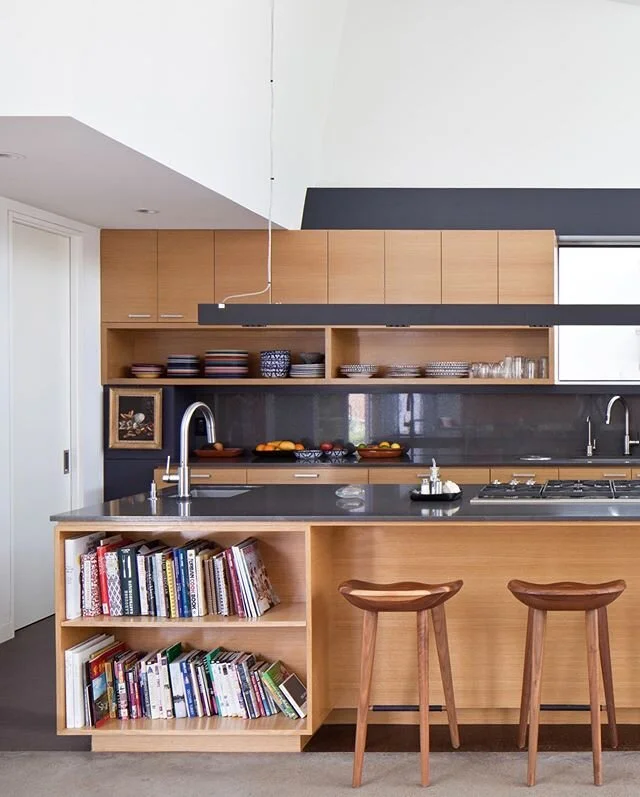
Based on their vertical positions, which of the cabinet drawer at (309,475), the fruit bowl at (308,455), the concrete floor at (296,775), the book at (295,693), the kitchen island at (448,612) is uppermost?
the fruit bowl at (308,455)

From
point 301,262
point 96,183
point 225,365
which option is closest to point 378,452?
point 225,365

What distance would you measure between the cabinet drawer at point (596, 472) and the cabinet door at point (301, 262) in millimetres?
1931

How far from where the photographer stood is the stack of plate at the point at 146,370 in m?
7.02

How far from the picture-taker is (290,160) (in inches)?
252

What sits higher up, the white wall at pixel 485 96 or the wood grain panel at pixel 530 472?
the white wall at pixel 485 96

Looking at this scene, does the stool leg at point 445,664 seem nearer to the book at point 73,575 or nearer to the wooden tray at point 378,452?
the book at point 73,575

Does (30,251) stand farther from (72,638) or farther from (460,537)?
(460,537)

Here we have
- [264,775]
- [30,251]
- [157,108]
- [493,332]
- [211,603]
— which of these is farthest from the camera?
[493,332]

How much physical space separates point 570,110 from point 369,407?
245 centimetres

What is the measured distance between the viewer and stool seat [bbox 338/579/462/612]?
12.0 ft

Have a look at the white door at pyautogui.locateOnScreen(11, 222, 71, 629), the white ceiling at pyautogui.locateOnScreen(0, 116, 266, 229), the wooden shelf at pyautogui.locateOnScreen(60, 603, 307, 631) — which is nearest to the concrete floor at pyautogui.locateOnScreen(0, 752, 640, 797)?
the wooden shelf at pyautogui.locateOnScreen(60, 603, 307, 631)

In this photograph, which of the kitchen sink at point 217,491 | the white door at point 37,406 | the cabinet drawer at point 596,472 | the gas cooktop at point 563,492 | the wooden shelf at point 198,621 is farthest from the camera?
the cabinet drawer at point 596,472

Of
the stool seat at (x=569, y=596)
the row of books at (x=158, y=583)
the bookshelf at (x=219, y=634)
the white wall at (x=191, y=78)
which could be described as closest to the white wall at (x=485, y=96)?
the white wall at (x=191, y=78)

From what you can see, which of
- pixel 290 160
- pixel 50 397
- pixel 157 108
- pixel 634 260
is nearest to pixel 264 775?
pixel 157 108
